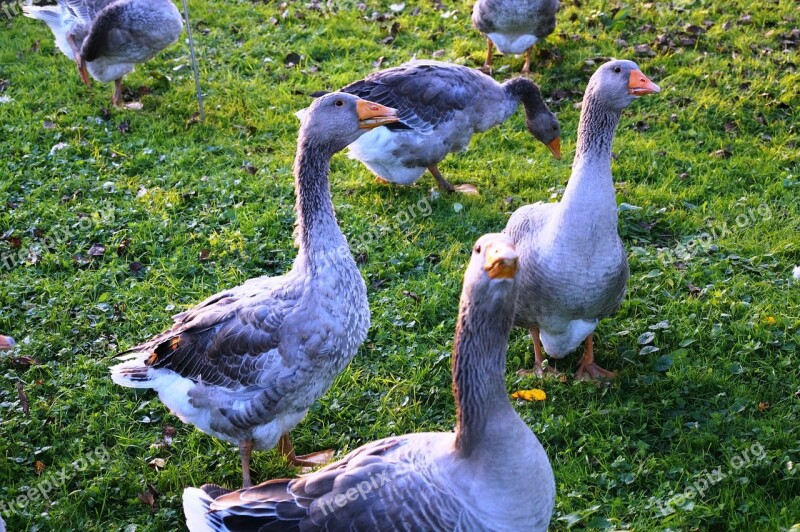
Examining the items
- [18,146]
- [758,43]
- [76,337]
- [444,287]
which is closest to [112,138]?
[18,146]

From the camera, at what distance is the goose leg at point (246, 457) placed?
4.29 meters

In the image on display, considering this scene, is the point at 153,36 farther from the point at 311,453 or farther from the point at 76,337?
the point at 311,453

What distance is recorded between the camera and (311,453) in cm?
469

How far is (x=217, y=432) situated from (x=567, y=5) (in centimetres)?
799

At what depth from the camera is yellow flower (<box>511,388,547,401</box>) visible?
16.1 ft

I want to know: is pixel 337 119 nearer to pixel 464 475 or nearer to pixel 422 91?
pixel 464 475

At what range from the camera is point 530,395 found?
16.1ft

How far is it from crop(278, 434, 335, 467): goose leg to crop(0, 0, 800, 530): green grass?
0.29 ft

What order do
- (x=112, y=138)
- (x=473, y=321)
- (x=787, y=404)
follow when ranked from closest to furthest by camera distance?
(x=473, y=321) → (x=787, y=404) → (x=112, y=138)

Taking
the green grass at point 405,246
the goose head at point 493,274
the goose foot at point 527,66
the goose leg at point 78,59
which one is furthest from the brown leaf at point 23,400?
the goose foot at point 527,66

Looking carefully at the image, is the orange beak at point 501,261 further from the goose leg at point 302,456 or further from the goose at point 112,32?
the goose at point 112,32

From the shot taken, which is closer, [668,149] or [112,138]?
[668,149]

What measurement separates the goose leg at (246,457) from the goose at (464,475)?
0.96 meters

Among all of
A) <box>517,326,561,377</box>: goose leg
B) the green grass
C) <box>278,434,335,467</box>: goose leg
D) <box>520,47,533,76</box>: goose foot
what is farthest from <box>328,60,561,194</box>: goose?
<box>278,434,335,467</box>: goose leg
